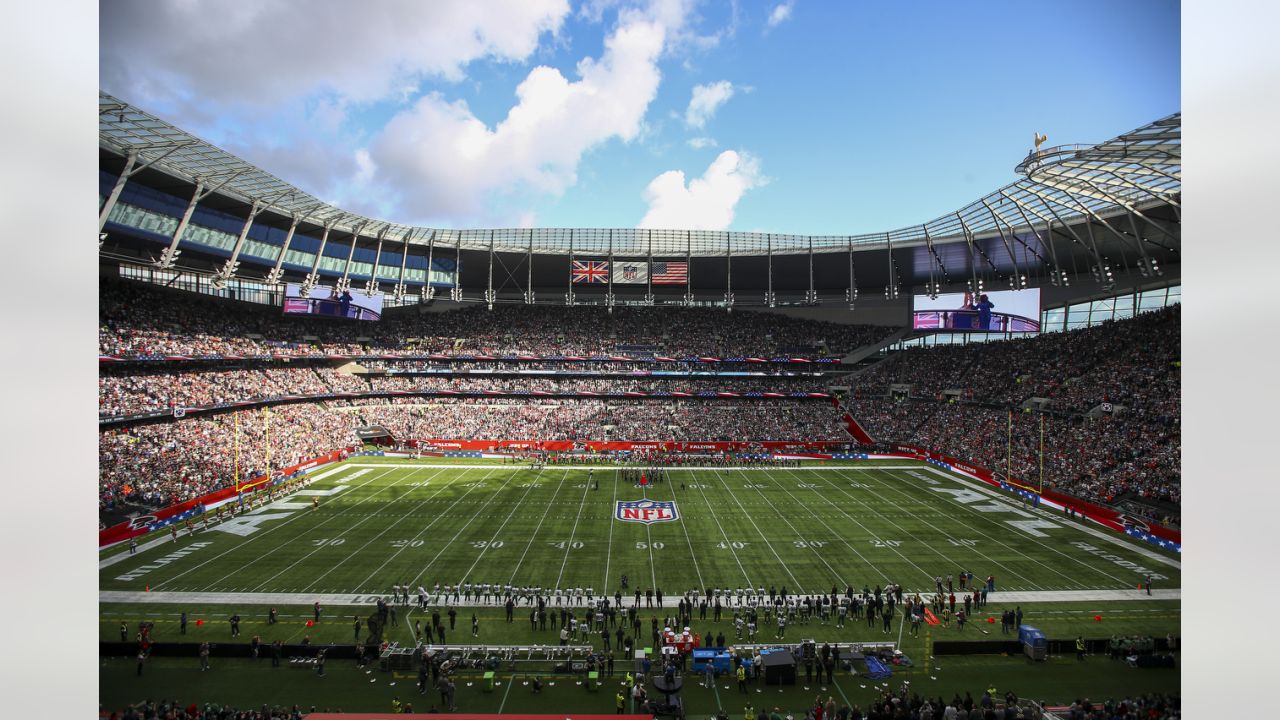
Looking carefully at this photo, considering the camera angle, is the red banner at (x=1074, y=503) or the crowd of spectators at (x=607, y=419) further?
the crowd of spectators at (x=607, y=419)

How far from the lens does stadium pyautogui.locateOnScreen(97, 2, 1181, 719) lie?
54.1ft

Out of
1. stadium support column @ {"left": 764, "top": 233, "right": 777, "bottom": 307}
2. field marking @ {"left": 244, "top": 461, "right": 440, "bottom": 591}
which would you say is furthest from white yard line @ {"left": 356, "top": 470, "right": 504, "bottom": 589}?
stadium support column @ {"left": 764, "top": 233, "right": 777, "bottom": 307}

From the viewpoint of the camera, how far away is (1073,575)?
23516 millimetres

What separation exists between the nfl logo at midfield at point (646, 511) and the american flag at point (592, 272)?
111 feet

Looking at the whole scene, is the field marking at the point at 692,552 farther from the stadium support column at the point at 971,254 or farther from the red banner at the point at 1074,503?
the stadium support column at the point at 971,254

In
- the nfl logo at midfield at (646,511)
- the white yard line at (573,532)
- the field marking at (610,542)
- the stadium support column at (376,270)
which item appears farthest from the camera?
the stadium support column at (376,270)

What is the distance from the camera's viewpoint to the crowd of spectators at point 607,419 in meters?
52.8

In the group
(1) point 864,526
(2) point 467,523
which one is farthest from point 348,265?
(1) point 864,526

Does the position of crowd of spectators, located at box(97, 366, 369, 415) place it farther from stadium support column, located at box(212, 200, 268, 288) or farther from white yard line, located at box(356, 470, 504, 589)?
white yard line, located at box(356, 470, 504, 589)

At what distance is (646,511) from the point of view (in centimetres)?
3256

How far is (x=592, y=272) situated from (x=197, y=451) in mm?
38409

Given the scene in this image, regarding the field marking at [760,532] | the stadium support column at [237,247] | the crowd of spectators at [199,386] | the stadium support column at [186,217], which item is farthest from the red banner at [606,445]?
the stadium support column at [186,217]

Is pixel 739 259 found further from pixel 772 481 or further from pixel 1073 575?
pixel 1073 575

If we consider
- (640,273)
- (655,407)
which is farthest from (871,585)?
(640,273)
